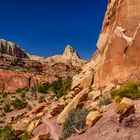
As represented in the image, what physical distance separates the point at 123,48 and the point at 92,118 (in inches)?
417

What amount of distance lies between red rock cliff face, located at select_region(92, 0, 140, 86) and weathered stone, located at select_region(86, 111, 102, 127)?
7.72 metres

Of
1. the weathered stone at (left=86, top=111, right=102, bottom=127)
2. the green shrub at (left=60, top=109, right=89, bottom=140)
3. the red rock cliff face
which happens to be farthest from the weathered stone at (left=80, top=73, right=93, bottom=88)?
the weathered stone at (left=86, top=111, right=102, bottom=127)

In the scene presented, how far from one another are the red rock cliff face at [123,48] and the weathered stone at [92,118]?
25.3 feet

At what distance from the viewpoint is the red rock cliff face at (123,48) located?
94.6 ft

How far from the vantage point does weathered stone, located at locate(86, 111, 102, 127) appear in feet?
69.5

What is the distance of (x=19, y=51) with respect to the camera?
17788cm

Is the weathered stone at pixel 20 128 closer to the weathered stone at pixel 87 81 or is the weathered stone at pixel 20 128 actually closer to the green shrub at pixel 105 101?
the green shrub at pixel 105 101

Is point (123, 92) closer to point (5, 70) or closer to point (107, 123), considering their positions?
point (107, 123)

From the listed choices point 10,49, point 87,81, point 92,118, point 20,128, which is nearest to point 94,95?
point 20,128

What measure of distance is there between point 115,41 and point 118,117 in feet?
44.0

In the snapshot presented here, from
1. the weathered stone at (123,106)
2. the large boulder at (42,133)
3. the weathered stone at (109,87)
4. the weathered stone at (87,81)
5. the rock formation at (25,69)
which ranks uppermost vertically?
the rock formation at (25,69)

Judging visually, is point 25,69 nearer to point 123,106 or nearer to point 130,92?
point 130,92

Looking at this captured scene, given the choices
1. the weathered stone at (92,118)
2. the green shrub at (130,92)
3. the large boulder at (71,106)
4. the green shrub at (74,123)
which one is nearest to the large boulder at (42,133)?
the large boulder at (71,106)

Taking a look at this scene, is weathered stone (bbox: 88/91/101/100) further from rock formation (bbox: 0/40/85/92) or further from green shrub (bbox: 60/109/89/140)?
rock formation (bbox: 0/40/85/92)
